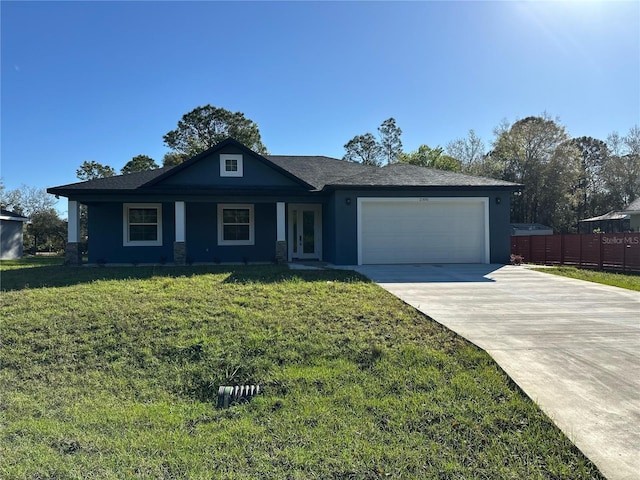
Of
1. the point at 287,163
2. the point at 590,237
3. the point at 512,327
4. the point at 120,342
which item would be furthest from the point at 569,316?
the point at 287,163

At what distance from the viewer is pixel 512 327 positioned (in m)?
6.11

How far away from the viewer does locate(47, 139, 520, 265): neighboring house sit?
1440cm

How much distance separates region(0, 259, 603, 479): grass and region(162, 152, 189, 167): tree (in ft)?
95.8

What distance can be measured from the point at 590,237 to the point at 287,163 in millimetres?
12835

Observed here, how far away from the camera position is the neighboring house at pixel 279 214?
47.2 feet

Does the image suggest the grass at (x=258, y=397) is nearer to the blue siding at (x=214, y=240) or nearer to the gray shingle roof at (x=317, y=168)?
the blue siding at (x=214, y=240)

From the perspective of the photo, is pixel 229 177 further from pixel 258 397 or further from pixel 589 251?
pixel 589 251

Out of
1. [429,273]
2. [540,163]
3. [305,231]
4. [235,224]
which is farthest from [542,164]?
[235,224]

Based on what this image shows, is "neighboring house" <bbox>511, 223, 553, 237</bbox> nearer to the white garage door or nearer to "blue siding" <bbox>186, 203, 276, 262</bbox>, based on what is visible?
the white garage door

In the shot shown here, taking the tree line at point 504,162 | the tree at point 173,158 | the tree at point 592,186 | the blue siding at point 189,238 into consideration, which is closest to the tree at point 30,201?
the tree line at point 504,162

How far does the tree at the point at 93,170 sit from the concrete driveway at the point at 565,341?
1468 inches

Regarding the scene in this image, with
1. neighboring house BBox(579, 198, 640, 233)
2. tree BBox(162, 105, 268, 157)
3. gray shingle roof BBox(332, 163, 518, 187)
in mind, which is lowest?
neighboring house BBox(579, 198, 640, 233)

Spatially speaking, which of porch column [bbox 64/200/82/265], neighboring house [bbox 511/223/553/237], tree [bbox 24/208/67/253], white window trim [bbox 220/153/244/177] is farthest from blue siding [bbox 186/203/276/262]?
tree [bbox 24/208/67/253]

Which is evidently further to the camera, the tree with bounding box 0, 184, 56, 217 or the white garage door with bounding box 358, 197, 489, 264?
the tree with bounding box 0, 184, 56, 217
